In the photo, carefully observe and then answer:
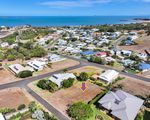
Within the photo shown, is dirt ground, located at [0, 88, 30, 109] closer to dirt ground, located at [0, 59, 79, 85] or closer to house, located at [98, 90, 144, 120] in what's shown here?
dirt ground, located at [0, 59, 79, 85]

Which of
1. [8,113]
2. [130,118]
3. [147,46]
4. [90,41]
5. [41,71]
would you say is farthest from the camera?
[90,41]

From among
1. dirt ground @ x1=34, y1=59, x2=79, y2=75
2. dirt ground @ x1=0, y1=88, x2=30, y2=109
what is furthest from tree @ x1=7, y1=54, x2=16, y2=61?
dirt ground @ x1=0, y1=88, x2=30, y2=109

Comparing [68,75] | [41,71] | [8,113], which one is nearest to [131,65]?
[68,75]

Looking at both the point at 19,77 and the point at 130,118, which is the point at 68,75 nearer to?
the point at 19,77

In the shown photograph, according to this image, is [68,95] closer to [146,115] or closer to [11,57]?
[146,115]

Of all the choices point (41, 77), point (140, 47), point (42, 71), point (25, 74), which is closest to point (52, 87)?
point (41, 77)
